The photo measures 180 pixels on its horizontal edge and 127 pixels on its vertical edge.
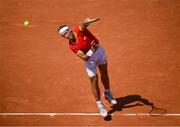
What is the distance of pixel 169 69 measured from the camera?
1214 centimetres

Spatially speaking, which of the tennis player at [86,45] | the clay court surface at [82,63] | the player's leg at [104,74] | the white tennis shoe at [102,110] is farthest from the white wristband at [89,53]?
the clay court surface at [82,63]

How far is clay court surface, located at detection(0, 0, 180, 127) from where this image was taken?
1059cm

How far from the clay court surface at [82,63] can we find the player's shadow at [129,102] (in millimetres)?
30

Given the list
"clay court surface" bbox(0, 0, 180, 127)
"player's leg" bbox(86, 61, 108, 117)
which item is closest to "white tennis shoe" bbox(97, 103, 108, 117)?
"player's leg" bbox(86, 61, 108, 117)

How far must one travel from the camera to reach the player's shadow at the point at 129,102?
422 inches

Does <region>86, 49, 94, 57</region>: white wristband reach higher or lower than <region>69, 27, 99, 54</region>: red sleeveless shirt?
lower

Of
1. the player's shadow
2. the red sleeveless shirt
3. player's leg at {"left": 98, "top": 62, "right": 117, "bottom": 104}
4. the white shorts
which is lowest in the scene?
the player's shadow

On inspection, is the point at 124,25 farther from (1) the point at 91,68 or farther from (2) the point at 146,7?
(1) the point at 91,68

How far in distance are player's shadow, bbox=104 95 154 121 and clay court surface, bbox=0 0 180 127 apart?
3cm

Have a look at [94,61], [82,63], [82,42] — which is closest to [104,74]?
[94,61]

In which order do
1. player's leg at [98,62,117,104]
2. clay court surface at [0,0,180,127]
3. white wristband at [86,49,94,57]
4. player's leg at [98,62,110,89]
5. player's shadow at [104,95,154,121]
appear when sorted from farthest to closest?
player's shadow at [104,95,154,121], clay court surface at [0,0,180,127], player's leg at [98,62,117,104], player's leg at [98,62,110,89], white wristband at [86,49,94,57]

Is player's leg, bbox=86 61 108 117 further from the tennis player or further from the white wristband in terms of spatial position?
the white wristband

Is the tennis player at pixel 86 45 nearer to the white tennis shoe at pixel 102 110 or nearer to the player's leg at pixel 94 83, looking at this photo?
the player's leg at pixel 94 83

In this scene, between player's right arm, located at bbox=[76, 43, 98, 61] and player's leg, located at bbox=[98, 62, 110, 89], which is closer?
player's right arm, located at bbox=[76, 43, 98, 61]
